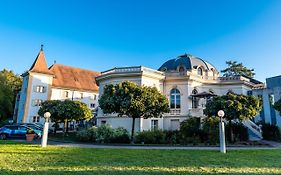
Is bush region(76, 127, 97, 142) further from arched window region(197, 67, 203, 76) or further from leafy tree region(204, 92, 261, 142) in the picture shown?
arched window region(197, 67, 203, 76)

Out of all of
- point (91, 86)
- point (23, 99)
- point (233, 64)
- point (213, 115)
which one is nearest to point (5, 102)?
point (23, 99)

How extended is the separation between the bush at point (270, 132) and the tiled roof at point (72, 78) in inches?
1279

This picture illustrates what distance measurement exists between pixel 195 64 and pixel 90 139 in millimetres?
18295

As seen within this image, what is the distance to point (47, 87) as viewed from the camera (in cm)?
3991

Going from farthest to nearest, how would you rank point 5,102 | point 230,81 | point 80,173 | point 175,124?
point 5,102
point 230,81
point 175,124
point 80,173

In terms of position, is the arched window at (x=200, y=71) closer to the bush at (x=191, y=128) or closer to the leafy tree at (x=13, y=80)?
the bush at (x=191, y=128)

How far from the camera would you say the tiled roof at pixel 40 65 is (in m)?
39.7

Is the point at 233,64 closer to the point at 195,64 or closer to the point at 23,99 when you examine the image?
the point at 195,64

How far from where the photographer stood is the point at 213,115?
807 inches

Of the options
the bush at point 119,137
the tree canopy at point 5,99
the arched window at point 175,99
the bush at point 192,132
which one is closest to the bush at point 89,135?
the bush at point 119,137

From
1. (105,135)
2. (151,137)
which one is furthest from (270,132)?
(105,135)

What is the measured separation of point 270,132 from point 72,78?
117ft

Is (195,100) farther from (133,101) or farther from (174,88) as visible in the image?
(133,101)

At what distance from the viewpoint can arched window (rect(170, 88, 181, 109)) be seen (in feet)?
86.6
